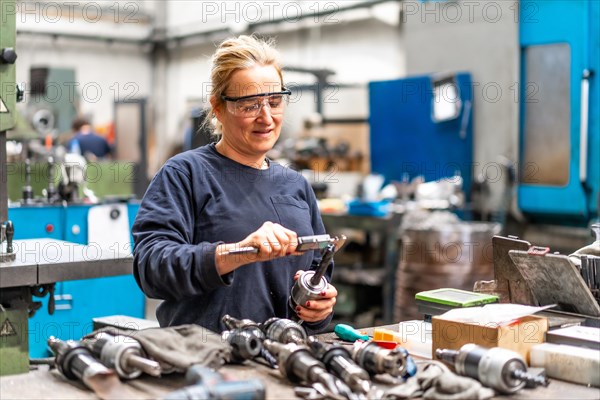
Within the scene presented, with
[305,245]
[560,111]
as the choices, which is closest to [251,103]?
[305,245]

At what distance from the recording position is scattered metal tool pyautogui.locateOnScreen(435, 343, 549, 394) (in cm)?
104

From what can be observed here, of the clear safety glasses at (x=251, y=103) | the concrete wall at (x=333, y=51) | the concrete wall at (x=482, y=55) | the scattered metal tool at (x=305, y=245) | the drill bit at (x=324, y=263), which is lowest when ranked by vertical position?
the drill bit at (x=324, y=263)

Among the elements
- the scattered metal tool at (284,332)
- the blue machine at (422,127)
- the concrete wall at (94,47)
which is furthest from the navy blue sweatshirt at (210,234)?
the concrete wall at (94,47)

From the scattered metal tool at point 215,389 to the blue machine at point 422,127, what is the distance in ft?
9.64

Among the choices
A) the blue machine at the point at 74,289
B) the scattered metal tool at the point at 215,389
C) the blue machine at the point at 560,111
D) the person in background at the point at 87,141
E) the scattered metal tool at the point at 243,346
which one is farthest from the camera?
the person in background at the point at 87,141

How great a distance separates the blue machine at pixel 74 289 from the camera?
2.70 metres

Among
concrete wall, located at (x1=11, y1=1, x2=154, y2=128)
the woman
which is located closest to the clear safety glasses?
the woman

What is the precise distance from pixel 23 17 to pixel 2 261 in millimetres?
6811

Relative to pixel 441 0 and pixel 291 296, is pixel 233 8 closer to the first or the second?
pixel 441 0

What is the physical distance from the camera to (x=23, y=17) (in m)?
7.62

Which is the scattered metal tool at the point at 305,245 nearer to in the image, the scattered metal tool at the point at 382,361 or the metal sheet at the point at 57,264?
the scattered metal tool at the point at 382,361

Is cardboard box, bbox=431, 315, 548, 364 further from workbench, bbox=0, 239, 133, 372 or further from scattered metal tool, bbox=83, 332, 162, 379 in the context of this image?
workbench, bbox=0, 239, 133, 372

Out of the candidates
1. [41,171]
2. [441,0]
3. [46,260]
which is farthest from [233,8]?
[46,260]

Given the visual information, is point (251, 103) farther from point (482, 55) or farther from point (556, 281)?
point (482, 55)
